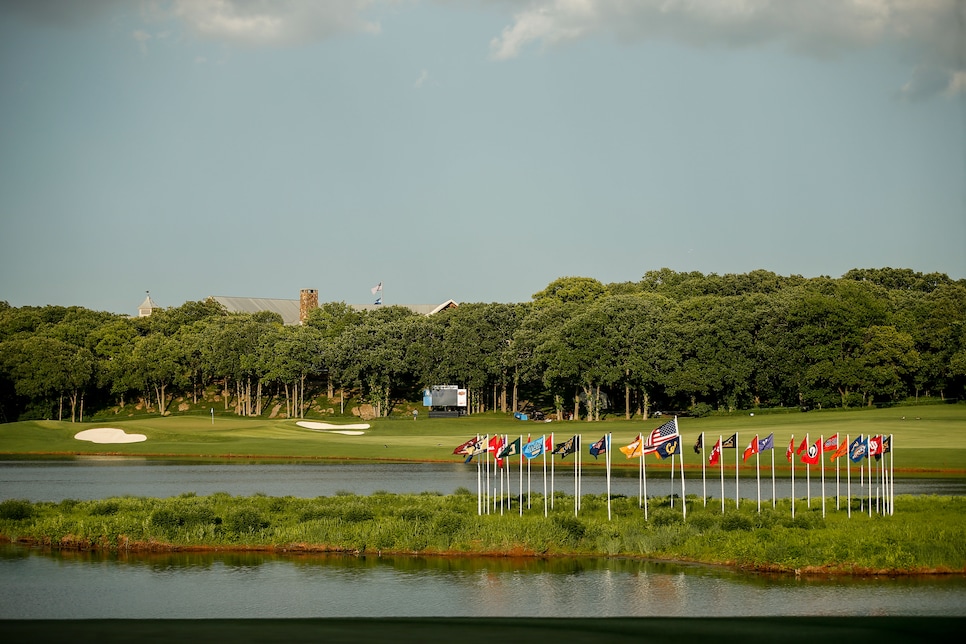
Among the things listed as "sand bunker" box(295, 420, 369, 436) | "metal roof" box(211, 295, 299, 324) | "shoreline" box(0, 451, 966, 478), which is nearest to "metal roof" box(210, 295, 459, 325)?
"metal roof" box(211, 295, 299, 324)

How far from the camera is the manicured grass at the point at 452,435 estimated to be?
234 ft

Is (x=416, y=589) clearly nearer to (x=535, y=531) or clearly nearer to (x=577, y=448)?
(x=535, y=531)

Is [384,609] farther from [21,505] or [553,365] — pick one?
[553,365]

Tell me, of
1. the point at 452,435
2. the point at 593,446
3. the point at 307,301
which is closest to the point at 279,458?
the point at 452,435

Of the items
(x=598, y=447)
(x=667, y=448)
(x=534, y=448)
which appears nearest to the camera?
(x=667, y=448)

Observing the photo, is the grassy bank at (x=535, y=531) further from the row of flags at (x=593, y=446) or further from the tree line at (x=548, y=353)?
the tree line at (x=548, y=353)

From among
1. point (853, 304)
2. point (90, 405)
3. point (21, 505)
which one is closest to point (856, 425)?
point (853, 304)

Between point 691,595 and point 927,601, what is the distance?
596 cm

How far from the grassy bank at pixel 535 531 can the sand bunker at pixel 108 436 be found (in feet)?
154

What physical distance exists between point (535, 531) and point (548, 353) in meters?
69.4

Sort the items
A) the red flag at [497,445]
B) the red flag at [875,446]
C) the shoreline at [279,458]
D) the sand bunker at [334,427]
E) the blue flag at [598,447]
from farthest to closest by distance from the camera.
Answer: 1. the sand bunker at [334,427]
2. the shoreline at [279,458]
3. the red flag at [497,445]
4. the red flag at [875,446]
5. the blue flag at [598,447]

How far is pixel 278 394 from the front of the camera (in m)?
135

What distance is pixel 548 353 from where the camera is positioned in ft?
345

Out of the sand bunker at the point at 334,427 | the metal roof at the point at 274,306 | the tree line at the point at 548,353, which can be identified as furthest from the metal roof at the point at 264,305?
the sand bunker at the point at 334,427
